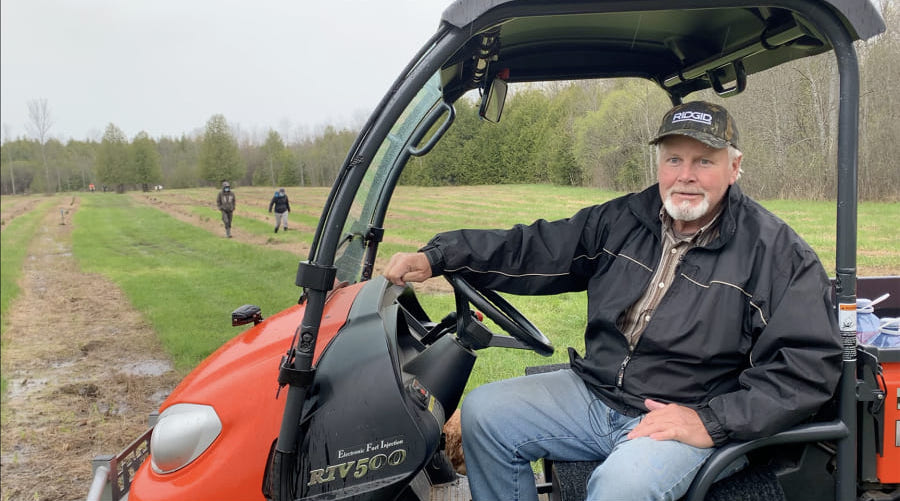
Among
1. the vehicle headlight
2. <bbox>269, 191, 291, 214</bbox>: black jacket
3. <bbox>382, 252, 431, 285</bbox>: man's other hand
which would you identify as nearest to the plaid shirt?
<bbox>382, 252, 431, 285</bbox>: man's other hand

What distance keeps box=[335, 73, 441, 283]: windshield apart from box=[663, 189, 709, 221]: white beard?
863mm

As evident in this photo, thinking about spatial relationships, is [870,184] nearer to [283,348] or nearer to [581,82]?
[581,82]

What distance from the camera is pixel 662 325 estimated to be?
1854mm

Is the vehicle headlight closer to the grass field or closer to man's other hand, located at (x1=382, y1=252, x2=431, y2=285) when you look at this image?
man's other hand, located at (x1=382, y1=252, x2=431, y2=285)

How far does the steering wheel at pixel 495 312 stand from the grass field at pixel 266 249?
362mm

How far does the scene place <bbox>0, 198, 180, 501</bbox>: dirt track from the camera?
162 inches

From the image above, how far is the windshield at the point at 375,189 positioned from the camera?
2.22m

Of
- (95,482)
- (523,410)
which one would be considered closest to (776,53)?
(523,410)

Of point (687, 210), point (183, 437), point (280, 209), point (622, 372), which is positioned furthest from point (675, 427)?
point (280, 209)

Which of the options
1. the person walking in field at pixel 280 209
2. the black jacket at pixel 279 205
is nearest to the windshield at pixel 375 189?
the person walking in field at pixel 280 209

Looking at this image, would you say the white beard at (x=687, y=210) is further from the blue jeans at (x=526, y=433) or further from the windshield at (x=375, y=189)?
the windshield at (x=375, y=189)

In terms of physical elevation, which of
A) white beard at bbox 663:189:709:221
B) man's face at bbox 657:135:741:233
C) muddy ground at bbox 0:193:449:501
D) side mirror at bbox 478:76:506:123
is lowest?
muddy ground at bbox 0:193:449:501

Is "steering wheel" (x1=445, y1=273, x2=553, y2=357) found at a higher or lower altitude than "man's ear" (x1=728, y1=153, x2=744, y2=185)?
lower

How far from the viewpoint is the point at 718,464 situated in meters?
1.58
